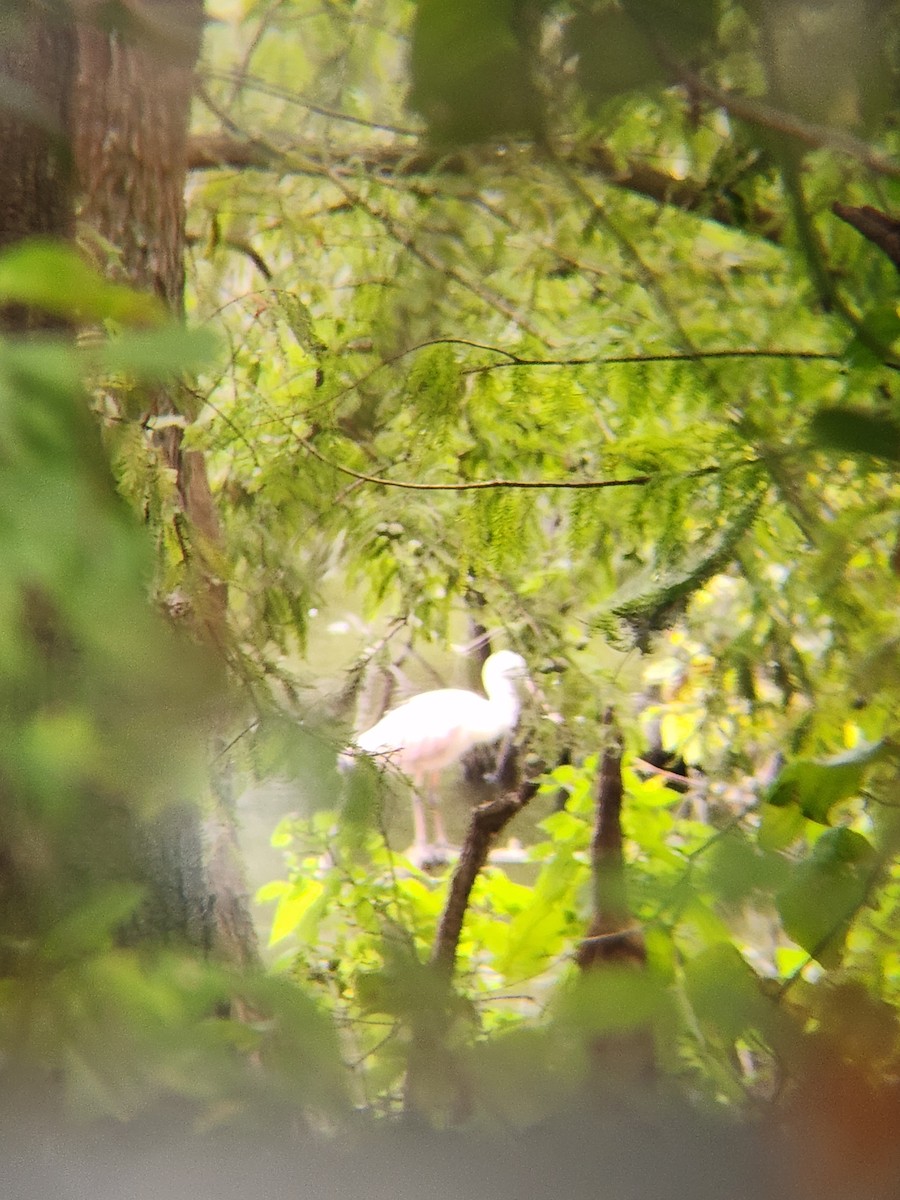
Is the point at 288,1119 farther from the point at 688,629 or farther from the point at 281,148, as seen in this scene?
the point at 281,148

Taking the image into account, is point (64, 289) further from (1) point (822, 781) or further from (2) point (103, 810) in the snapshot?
(1) point (822, 781)

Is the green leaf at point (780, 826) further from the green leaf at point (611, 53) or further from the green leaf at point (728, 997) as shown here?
the green leaf at point (611, 53)

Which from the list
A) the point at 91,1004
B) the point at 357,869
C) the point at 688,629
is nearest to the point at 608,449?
the point at 688,629

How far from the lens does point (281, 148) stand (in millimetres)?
396

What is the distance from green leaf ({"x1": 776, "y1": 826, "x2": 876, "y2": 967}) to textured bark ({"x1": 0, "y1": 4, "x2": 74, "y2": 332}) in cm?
39

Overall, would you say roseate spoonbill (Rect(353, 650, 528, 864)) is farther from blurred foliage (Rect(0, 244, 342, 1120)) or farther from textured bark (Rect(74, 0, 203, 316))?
textured bark (Rect(74, 0, 203, 316))

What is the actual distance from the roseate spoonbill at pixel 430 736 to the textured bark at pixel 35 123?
25cm

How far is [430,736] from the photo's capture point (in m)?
0.42

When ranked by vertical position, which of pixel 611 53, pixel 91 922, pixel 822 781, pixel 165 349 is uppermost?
pixel 611 53

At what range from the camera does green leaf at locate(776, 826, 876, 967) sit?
36 cm

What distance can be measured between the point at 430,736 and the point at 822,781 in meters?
0.16

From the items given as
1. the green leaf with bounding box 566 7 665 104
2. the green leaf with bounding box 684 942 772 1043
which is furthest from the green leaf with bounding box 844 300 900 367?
the green leaf with bounding box 684 942 772 1043

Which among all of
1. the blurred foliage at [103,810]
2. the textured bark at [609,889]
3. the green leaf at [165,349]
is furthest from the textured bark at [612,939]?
the green leaf at [165,349]

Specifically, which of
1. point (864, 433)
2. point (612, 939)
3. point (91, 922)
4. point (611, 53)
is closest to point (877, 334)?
point (864, 433)
